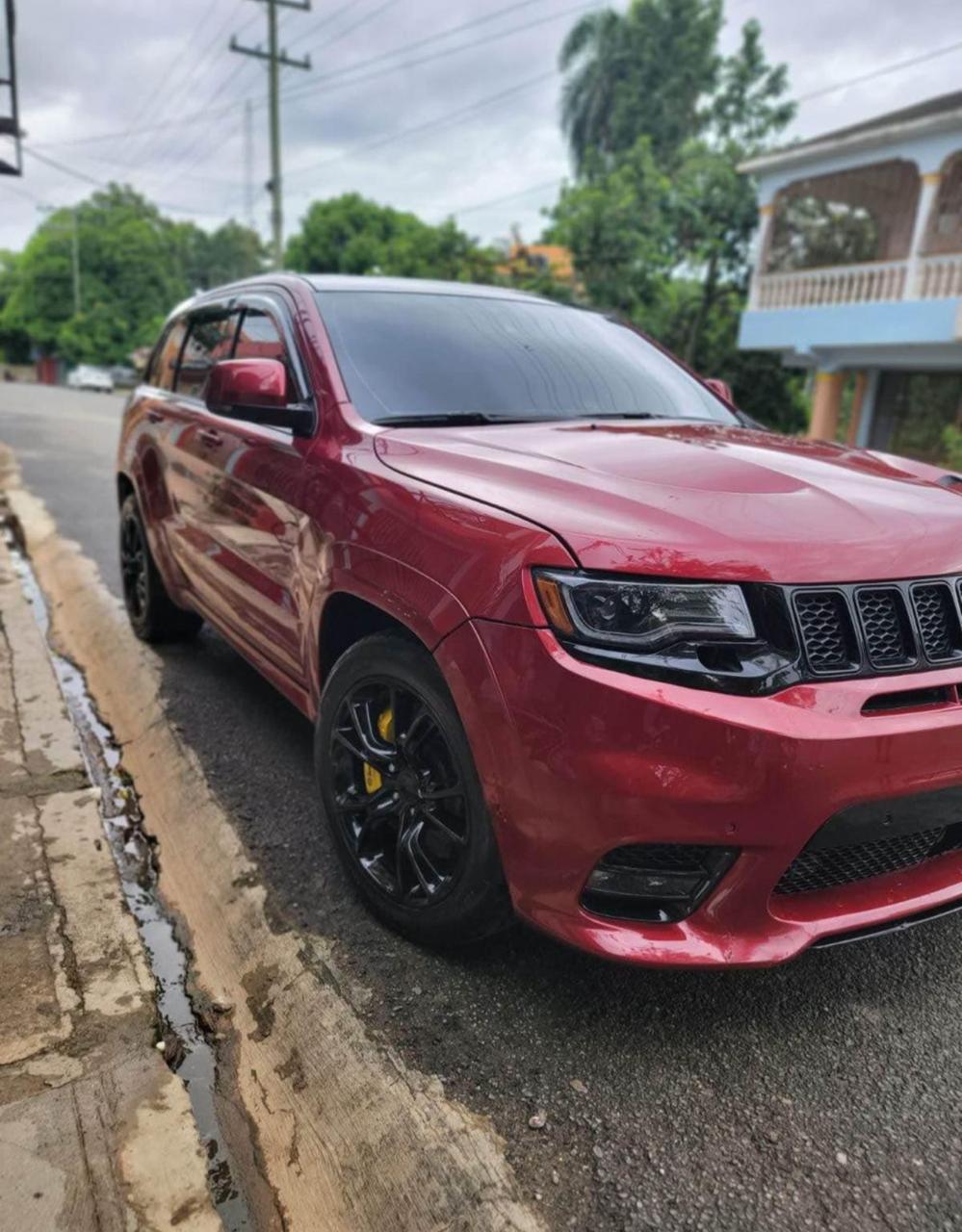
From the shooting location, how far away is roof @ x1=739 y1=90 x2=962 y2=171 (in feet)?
47.4

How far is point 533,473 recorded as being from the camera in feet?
7.17

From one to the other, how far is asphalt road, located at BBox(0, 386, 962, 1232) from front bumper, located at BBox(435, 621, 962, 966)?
1.12 feet

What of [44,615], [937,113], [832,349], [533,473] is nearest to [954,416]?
[832,349]

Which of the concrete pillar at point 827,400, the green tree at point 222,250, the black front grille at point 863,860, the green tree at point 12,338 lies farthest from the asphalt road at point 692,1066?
the green tree at point 222,250

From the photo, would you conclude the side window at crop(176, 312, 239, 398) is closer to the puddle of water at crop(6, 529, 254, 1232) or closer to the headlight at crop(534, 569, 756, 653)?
the puddle of water at crop(6, 529, 254, 1232)

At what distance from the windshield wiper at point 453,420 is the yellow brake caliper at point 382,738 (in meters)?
0.85

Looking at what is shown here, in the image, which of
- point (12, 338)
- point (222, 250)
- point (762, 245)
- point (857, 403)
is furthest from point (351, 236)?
point (222, 250)

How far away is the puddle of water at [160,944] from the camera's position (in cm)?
189

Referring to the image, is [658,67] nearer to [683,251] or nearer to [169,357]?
[683,251]

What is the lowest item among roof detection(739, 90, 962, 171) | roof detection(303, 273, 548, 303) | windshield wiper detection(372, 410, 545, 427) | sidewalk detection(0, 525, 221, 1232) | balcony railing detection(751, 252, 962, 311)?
sidewalk detection(0, 525, 221, 1232)

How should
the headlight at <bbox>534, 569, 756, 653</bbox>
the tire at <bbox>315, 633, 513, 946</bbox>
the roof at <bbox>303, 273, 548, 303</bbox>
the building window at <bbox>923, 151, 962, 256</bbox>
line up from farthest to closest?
the building window at <bbox>923, 151, 962, 256</bbox> < the roof at <bbox>303, 273, 548, 303</bbox> < the tire at <bbox>315, 633, 513, 946</bbox> < the headlight at <bbox>534, 569, 756, 653</bbox>

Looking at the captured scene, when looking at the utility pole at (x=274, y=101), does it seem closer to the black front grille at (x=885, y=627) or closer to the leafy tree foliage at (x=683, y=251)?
the leafy tree foliage at (x=683, y=251)

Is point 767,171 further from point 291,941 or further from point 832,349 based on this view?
point 291,941

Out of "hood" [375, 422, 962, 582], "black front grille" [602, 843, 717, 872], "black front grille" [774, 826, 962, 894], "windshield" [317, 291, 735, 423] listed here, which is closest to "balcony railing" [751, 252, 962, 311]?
"windshield" [317, 291, 735, 423]
